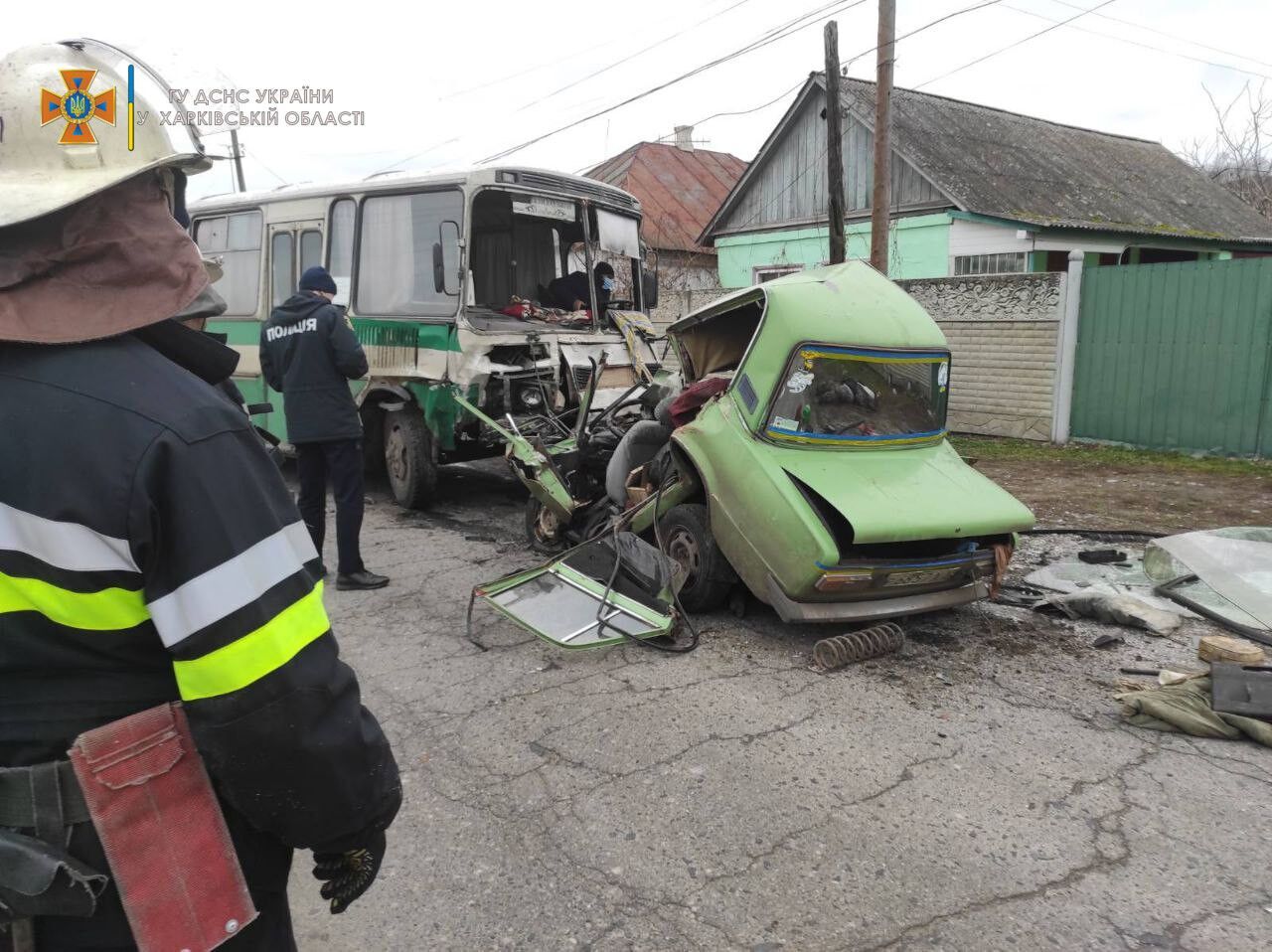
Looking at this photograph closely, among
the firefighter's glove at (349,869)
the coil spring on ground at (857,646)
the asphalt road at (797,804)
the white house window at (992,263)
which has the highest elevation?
the white house window at (992,263)

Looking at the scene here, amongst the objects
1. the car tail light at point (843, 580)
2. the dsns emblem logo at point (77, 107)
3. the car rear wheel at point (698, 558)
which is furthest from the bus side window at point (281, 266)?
the dsns emblem logo at point (77, 107)

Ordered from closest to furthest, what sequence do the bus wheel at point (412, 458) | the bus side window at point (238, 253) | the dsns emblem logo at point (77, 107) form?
1. the dsns emblem logo at point (77, 107)
2. the bus wheel at point (412, 458)
3. the bus side window at point (238, 253)

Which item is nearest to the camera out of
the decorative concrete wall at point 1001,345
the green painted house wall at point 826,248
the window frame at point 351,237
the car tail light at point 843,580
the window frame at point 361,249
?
the car tail light at point 843,580

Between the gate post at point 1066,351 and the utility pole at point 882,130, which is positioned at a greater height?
the utility pole at point 882,130

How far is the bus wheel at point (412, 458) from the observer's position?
7477 mm

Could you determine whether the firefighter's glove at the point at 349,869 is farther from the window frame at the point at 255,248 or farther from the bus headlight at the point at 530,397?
the window frame at the point at 255,248

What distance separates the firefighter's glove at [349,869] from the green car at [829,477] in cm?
290

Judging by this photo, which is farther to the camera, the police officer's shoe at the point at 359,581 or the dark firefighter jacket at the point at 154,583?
the police officer's shoe at the point at 359,581

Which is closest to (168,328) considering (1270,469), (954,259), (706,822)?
(706,822)

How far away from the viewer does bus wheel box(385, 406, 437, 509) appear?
294 inches

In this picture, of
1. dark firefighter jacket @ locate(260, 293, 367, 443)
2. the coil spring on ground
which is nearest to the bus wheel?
dark firefighter jacket @ locate(260, 293, 367, 443)

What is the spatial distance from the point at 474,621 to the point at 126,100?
12.5 feet

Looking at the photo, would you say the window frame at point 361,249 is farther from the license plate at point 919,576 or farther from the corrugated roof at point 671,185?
the corrugated roof at point 671,185

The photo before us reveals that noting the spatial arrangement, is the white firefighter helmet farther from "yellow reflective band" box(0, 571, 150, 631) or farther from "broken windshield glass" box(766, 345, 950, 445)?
"broken windshield glass" box(766, 345, 950, 445)
